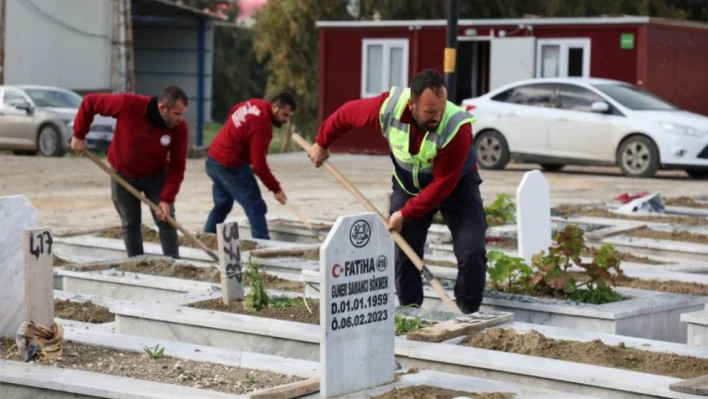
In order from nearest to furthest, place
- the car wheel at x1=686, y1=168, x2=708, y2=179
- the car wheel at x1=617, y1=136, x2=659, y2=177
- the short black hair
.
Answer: the short black hair < the car wheel at x1=617, y1=136, x2=659, y2=177 < the car wheel at x1=686, y1=168, x2=708, y2=179

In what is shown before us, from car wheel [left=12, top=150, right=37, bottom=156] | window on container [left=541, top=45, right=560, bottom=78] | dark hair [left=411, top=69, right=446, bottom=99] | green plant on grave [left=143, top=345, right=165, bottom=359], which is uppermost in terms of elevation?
window on container [left=541, top=45, right=560, bottom=78]

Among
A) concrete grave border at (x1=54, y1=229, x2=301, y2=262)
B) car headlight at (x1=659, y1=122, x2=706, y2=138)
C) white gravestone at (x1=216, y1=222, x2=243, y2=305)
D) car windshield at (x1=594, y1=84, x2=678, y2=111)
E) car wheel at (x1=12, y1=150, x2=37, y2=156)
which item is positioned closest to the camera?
white gravestone at (x1=216, y1=222, x2=243, y2=305)

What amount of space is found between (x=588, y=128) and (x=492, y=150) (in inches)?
73.9

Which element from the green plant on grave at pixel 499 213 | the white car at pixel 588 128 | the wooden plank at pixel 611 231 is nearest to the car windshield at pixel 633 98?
the white car at pixel 588 128

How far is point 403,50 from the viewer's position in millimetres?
28703

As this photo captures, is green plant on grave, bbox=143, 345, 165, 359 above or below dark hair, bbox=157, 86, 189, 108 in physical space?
below

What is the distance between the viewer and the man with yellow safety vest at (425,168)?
26.0ft

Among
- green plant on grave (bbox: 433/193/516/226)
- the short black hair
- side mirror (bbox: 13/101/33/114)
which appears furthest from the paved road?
the short black hair

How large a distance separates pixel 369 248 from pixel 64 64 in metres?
31.0

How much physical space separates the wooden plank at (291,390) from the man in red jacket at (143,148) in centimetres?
471

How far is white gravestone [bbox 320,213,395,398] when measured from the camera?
616 cm

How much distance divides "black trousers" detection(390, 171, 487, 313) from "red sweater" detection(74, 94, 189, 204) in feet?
9.14

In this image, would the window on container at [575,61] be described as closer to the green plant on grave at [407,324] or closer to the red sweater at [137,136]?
the red sweater at [137,136]

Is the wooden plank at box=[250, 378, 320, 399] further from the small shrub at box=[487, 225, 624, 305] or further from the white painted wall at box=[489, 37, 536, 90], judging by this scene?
the white painted wall at box=[489, 37, 536, 90]
